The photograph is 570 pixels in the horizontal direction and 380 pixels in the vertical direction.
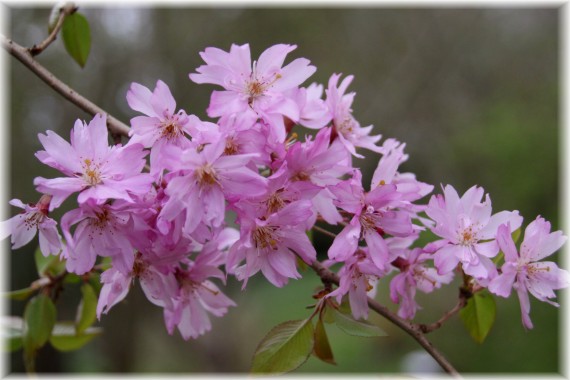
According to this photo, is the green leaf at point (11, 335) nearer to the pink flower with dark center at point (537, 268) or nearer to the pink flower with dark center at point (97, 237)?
the pink flower with dark center at point (97, 237)

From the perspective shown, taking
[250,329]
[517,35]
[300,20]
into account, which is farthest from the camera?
[517,35]

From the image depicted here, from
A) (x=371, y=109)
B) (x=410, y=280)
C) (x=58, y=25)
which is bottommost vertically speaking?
(x=410, y=280)

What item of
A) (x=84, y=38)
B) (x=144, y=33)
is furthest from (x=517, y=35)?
(x=84, y=38)

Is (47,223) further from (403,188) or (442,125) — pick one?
(442,125)

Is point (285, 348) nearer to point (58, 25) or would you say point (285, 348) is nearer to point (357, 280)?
point (357, 280)

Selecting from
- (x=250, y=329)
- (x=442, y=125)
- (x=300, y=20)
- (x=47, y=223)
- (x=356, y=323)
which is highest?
(x=300, y=20)

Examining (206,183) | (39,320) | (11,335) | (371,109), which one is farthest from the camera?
(371,109)

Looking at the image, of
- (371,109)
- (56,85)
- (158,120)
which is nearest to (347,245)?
(158,120)

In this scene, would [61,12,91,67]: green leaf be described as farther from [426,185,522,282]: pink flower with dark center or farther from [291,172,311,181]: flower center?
[426,185,522,282]: pink flower with dark center
